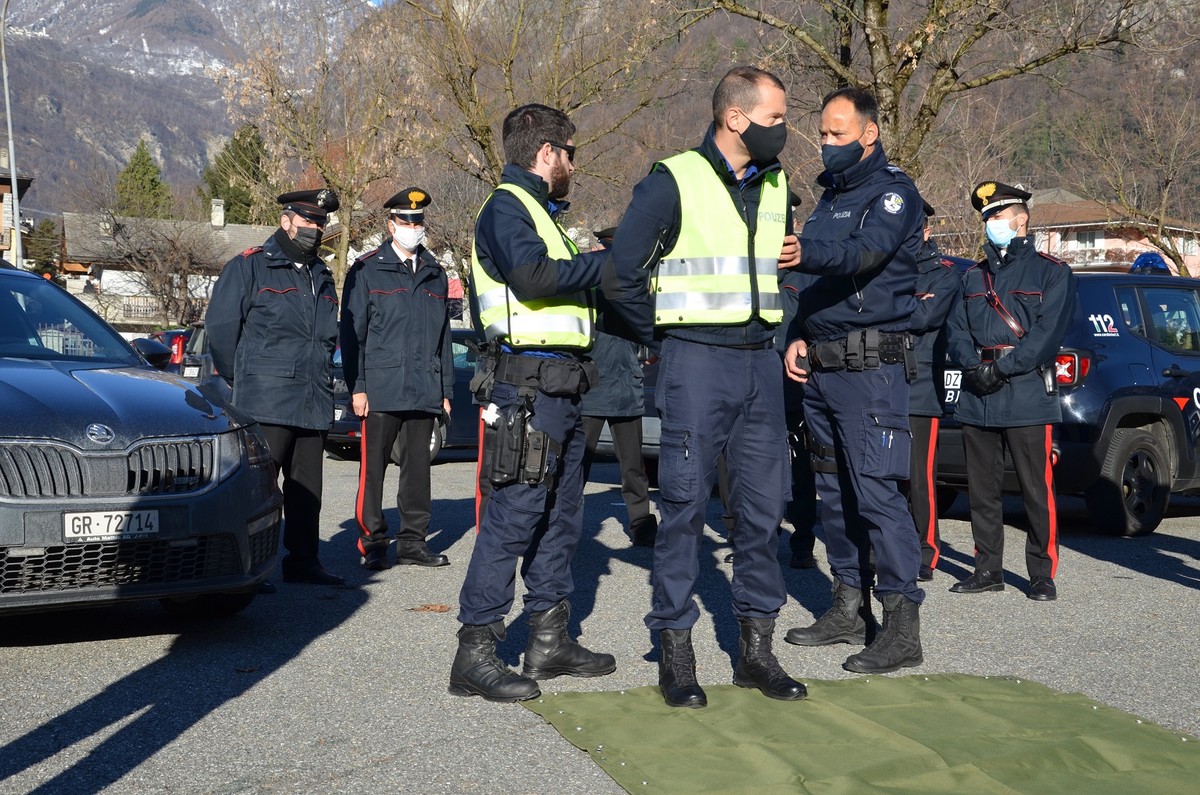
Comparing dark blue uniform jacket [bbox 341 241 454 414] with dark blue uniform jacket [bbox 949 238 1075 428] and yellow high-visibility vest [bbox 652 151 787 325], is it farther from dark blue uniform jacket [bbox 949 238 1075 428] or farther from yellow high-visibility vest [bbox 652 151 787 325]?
yellow high-visibility vest [bbox 652 151 787 325]

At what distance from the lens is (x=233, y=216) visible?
270 feet

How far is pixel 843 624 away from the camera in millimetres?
5906

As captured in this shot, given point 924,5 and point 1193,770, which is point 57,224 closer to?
point 924,5

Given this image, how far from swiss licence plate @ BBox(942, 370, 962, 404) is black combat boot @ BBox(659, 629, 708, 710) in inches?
169

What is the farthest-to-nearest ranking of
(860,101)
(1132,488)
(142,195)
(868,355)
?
(142,195)
(1132,488)
(860,101)
(868,355)

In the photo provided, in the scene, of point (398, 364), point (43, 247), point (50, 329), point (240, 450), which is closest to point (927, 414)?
point (398, 364)

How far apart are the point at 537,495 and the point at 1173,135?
38459mm

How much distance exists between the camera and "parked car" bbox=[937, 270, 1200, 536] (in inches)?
350

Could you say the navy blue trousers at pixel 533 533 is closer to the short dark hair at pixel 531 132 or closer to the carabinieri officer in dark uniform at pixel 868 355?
the short dark hair at pixel 531 132

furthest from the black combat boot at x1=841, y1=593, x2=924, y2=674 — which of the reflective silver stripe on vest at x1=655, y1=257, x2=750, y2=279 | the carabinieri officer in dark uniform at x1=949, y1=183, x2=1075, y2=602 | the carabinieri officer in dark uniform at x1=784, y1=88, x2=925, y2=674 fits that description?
the carabinieri officer in dark uniform at x1=949, y1=183, x2=1075, y2=602

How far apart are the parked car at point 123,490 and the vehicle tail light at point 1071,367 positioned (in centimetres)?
535

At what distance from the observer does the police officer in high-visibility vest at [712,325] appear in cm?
471

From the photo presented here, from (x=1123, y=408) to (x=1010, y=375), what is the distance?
7.70 feet

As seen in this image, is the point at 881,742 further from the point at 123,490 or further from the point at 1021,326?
the point at 1021,326
